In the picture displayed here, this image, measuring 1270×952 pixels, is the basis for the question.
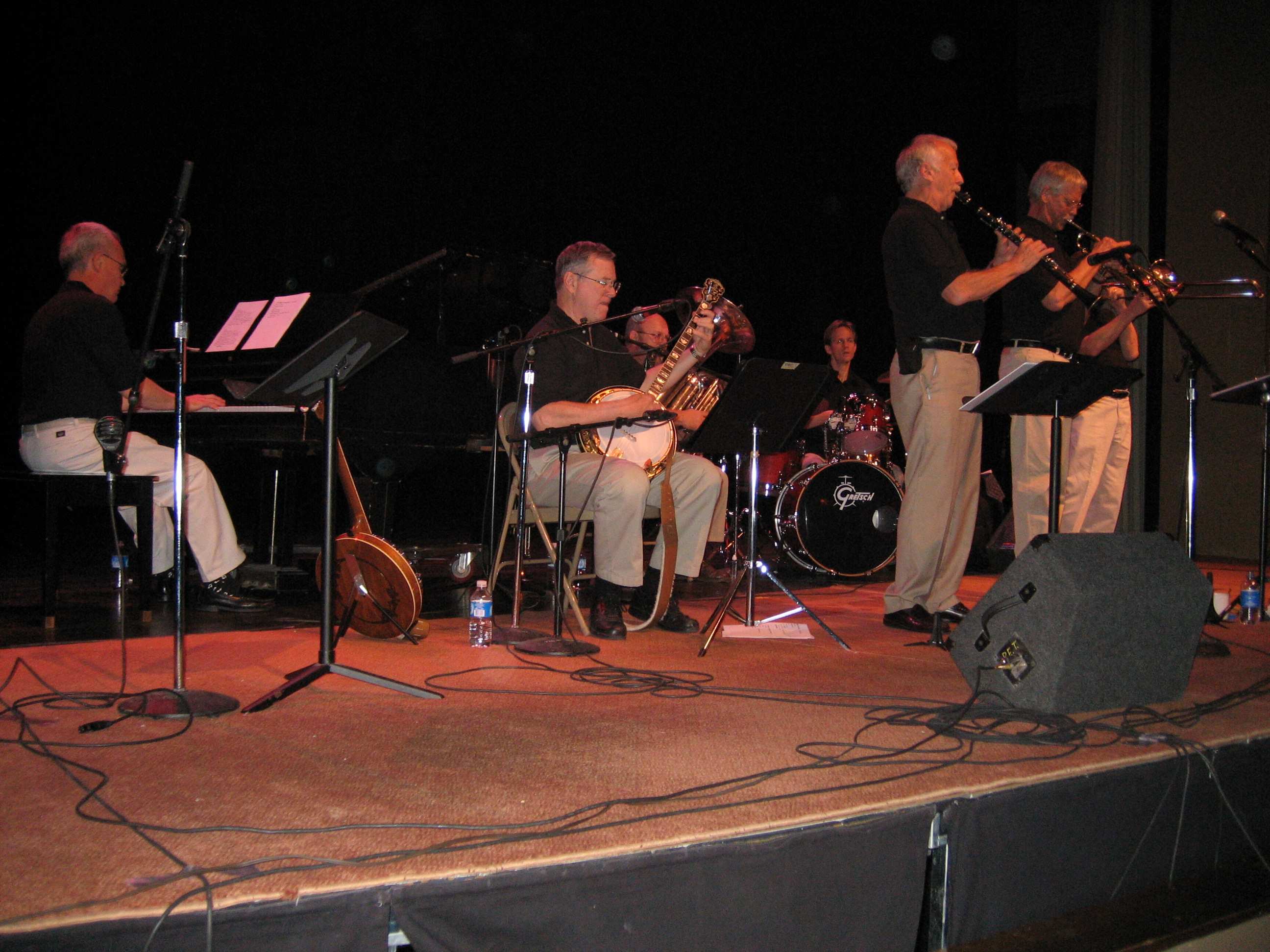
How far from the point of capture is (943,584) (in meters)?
4.06

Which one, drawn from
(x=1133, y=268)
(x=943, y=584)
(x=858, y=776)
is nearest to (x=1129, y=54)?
(x=1133, y=268)

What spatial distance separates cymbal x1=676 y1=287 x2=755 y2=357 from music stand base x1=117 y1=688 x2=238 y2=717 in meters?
2.18

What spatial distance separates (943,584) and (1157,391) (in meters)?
5.47

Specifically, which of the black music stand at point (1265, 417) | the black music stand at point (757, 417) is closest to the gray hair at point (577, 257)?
the black music stand at point (757, 417)

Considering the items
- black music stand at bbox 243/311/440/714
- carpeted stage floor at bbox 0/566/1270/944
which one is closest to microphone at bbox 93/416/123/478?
carpeted stage floor at bbox 0/566/1270/944

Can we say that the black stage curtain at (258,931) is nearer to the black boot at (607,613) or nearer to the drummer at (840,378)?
the black boot at (607,613)

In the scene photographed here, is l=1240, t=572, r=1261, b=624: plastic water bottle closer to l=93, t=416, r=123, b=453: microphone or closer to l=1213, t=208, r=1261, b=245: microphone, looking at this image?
l=1213, t=208, r=1261, b=245: microphone

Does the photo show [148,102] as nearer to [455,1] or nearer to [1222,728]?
[455,1]

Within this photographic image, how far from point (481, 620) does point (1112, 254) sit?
2723 mm

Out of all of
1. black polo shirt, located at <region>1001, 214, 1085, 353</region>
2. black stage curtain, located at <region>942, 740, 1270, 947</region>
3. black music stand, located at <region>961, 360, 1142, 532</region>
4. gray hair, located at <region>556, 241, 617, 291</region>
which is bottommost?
black stage curtain, located at <region>942, 740, 1270, 947</region>

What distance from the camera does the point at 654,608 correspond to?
4.11 meters

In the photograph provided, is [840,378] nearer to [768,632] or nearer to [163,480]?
[768,632]

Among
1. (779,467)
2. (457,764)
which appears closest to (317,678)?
(457,764)

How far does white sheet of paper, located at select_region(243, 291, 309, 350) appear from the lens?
481 centimetres
